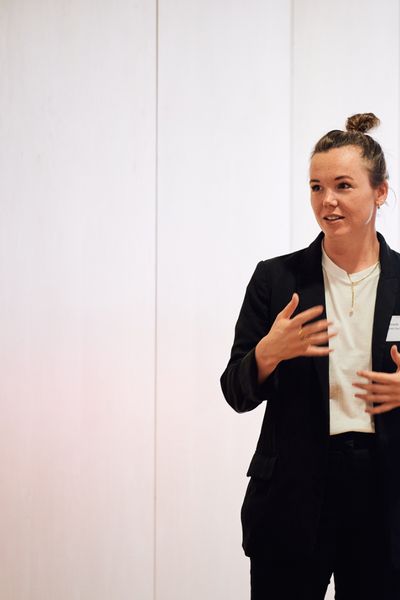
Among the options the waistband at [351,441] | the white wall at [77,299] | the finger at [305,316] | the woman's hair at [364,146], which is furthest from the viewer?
the white wall at [77,299]

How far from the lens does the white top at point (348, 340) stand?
1.73 meters

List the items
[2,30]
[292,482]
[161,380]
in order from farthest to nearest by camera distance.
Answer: [161,380], [2,30], [292,482]

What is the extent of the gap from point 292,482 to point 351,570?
9.7 inches

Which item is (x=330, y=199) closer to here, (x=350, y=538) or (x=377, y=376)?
(x=377, y=376)

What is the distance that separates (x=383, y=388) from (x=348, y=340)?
17cm

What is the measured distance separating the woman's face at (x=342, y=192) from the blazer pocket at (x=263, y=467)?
0.55 meters

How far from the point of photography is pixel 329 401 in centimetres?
172

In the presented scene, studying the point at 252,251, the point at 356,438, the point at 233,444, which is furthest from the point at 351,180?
the point at 233,444

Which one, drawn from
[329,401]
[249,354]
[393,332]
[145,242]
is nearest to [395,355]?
[393,332]

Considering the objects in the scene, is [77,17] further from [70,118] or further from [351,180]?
[351,180]

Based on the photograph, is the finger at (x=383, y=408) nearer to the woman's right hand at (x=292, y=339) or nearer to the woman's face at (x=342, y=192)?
the woman's right hand at (x=292, y=339)

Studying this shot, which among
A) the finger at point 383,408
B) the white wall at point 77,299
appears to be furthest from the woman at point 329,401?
the white wall at point 77,299

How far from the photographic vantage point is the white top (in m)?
1.73

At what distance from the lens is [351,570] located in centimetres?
174
